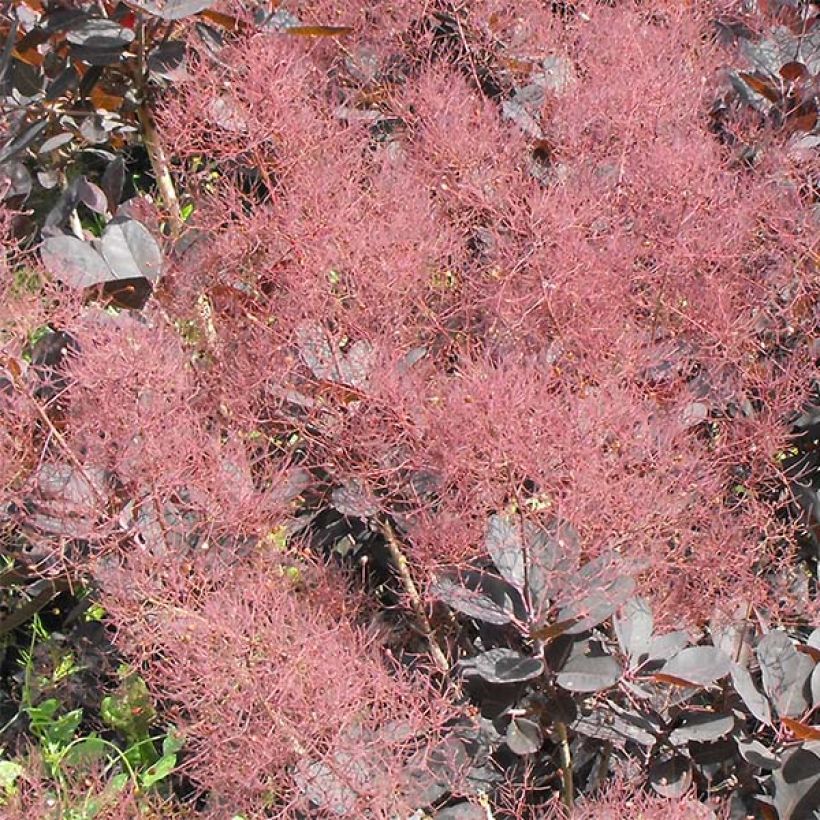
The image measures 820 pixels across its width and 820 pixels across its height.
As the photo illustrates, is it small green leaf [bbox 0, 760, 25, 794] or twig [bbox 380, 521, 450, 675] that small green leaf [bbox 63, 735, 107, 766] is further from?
twig [bbox 380, 521, 450, 675]

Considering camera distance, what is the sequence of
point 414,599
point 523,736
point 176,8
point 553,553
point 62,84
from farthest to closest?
point 62,84, point 176,8, point 414,599, point 523,736, point 553,553

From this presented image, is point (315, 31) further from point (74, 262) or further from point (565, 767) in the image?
point (565, 767)

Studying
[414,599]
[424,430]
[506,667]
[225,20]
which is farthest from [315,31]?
[506,667]

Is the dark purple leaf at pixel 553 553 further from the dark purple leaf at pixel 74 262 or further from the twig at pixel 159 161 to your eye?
the twig at pixel 159 161

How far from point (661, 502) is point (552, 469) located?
0.49ft

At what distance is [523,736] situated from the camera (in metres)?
1.35

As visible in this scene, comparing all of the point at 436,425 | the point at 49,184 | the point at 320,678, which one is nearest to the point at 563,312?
the point at 436,425

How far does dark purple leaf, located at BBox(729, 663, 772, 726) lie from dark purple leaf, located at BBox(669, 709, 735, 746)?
4 centimetres

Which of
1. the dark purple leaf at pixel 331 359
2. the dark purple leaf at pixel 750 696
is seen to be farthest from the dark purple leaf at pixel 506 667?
the dark purple leaf at pixel 331 359

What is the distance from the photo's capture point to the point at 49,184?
191cm

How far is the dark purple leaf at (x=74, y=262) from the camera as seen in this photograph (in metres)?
1.46

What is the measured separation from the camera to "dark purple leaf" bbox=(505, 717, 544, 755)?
1.34 m

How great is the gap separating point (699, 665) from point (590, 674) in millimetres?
127

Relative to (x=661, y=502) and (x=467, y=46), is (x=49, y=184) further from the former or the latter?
(x=661, y=502)
